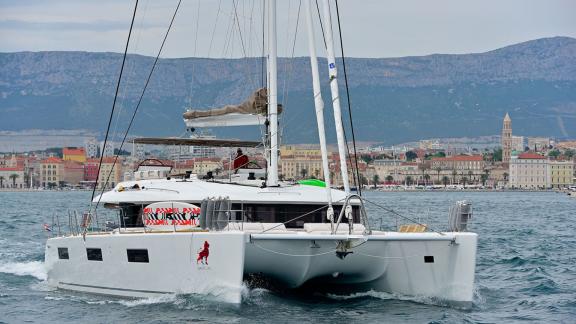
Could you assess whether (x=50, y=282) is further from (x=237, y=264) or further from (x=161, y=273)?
(x=237, y=264)

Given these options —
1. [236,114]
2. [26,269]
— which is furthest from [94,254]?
[26,269]

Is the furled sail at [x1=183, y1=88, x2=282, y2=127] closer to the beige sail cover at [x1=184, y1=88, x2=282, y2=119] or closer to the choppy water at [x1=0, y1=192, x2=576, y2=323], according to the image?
the beige sail cover at [x1=184, y1=88, x2=282, y2=119]

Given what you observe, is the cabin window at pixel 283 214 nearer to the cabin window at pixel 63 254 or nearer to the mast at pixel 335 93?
the mast at pixel 335 93

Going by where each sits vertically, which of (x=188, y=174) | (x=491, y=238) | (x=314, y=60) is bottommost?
(x=491, y=238)

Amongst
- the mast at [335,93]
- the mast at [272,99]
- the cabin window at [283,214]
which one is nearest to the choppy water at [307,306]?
the cabin window at [283,214]

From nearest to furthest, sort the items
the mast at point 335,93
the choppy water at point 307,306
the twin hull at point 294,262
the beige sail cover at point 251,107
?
the twin hull at point 294,262 < the choppy water at point 307,306 < the mast at point 335,93 < the beige sail cover at point 251,107

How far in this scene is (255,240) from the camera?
635 inches

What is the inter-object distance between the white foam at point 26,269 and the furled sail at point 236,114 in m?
4.31

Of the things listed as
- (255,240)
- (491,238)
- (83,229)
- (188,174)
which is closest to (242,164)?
(188,174)

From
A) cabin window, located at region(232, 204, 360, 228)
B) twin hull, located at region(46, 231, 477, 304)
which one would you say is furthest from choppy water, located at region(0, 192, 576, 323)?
cabin window, located at region(232, 204, 360, 228)

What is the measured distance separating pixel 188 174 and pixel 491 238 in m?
18.2

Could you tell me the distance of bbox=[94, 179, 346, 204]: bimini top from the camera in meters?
17.8

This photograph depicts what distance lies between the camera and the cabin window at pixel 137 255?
17.0 meters

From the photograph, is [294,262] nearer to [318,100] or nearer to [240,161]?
[318,100]
